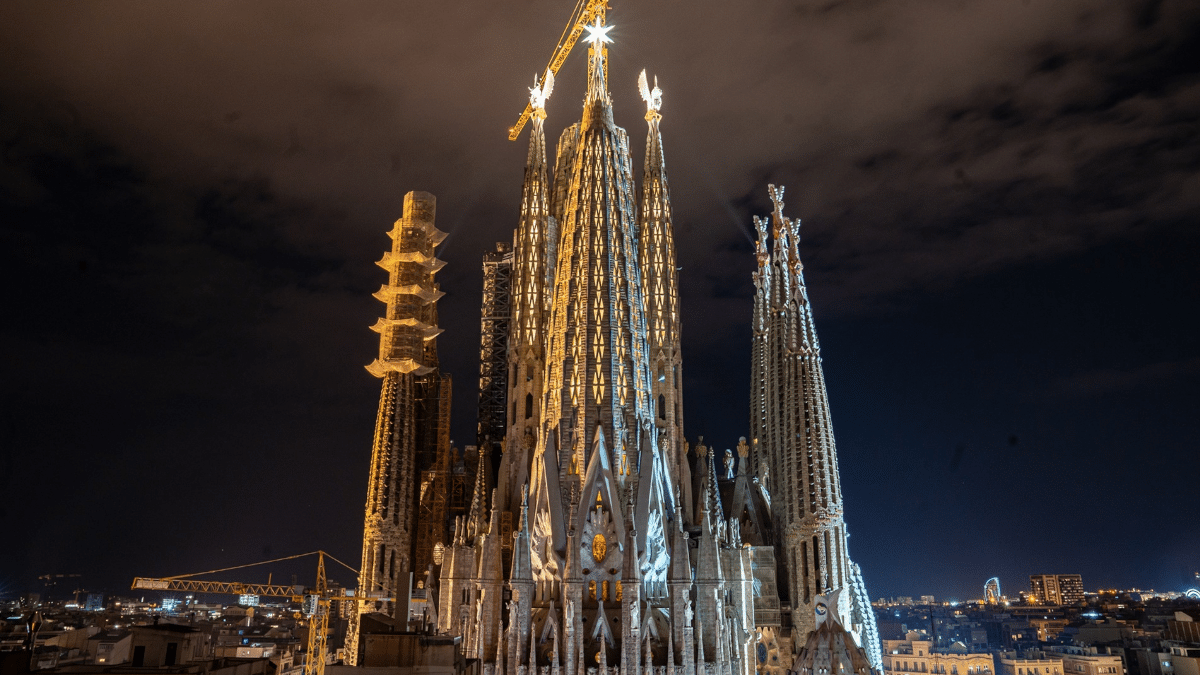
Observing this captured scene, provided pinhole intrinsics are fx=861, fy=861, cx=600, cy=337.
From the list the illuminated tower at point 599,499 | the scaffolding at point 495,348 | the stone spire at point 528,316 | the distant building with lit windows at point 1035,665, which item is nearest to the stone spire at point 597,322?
the illuminated tower at point 599,499

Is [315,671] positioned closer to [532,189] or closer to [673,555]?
[673,555]

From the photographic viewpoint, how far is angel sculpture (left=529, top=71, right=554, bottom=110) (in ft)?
212

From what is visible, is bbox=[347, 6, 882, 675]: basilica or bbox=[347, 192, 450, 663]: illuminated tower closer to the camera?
bbox=[347, 6, 882, 675]: basilica

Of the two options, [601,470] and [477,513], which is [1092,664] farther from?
[477,513]

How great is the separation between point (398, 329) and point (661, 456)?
21.0 metres

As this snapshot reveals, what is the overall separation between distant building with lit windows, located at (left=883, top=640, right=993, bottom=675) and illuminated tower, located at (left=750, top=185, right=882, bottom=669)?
22133 millimetres

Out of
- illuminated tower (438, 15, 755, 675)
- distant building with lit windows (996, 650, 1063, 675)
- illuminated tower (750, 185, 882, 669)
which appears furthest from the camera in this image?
distant building with lit windows (996, 650, 1063, 675)

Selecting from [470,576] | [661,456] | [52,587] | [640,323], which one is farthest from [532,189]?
[52,587]

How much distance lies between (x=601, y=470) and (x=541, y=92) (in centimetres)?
3325

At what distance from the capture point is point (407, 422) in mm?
55438

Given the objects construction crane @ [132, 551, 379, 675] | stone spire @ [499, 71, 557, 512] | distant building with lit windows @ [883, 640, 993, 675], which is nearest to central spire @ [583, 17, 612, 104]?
stone spire @ [499, 71, 557, 512]

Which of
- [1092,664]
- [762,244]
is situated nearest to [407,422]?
[762,244]

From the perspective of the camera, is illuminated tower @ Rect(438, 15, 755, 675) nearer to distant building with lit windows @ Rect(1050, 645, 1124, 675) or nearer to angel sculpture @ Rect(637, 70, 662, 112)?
angel sculpture @ Rect(637, 70, 662, 112)

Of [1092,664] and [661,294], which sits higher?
[661,294]
